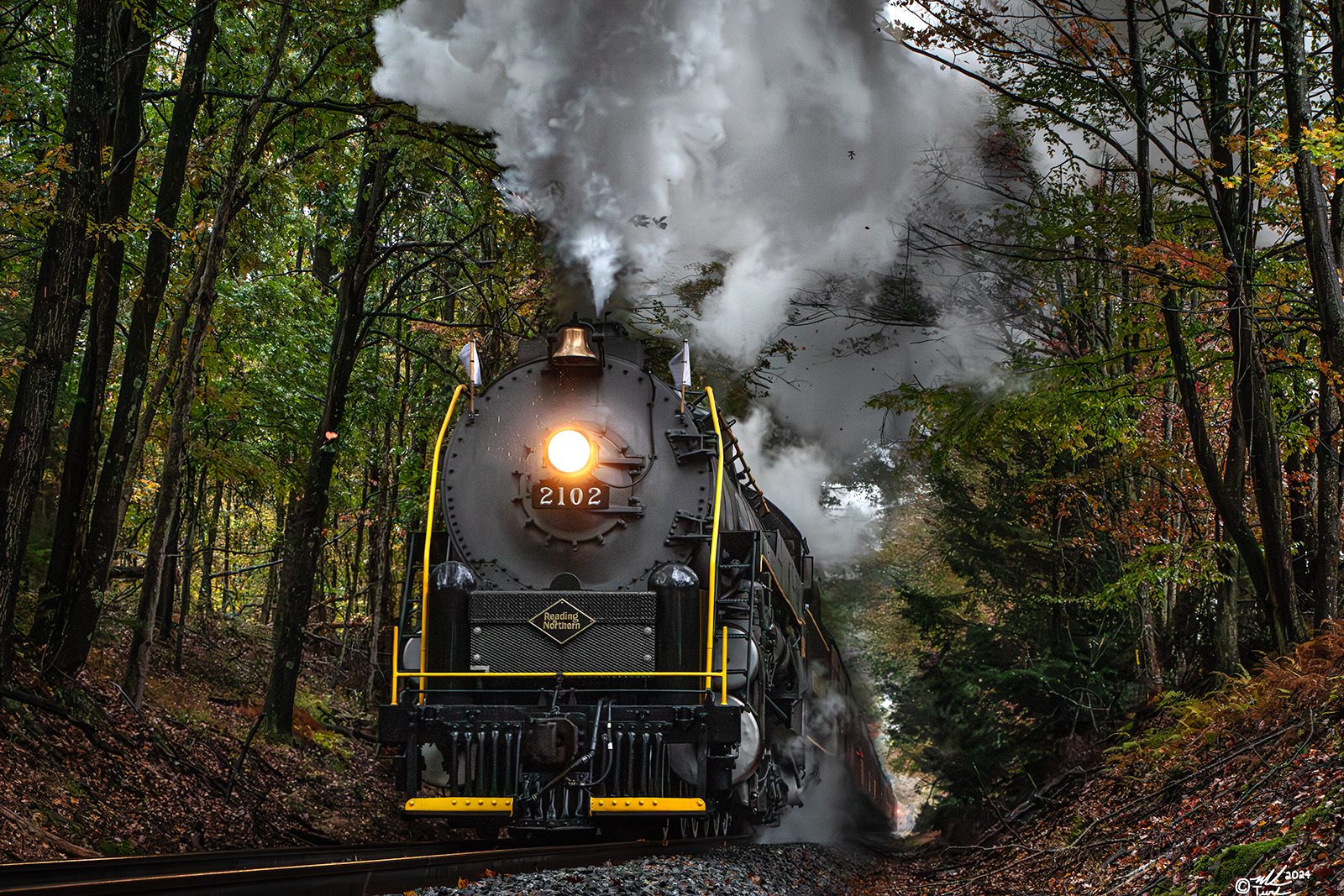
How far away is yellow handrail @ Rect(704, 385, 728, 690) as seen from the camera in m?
6.57

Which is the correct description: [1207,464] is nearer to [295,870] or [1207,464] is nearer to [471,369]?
[471,369]

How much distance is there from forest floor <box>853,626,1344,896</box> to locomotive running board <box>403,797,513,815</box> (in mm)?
2974

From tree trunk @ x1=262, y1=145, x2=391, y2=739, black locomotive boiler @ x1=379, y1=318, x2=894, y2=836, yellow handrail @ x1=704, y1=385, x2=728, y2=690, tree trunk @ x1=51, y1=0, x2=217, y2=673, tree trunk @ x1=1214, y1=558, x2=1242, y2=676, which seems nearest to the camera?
black locomotive boiler @ x1=379, y1=318, x2=894, y2=836

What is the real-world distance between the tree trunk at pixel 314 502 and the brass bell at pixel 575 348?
4.41 m

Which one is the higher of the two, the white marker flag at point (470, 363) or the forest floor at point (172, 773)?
the white marker flag at point (470, 363)

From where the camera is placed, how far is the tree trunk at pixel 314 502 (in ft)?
35.8

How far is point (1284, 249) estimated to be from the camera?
7227 mm

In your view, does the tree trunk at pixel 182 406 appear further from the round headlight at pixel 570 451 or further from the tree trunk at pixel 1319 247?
the tree trunk at pixel 1319 247

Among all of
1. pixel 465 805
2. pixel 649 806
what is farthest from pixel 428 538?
pixel 649 806

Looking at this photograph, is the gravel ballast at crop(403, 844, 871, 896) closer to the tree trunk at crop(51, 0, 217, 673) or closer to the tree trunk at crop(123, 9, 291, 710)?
the tree trunk at crop(123, 9, 291, 710)

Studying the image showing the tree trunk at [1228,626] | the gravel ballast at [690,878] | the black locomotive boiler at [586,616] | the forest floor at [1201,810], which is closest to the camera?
the forest floor at [1201,810]

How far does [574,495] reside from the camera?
7133 mm

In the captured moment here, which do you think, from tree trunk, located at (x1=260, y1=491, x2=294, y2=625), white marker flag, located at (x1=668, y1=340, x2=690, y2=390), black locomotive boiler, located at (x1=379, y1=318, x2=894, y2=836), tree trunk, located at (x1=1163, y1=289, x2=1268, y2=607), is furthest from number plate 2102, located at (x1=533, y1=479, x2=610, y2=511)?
tree trunk, located at (x1=260, y1=491, x2=294, y2=625)

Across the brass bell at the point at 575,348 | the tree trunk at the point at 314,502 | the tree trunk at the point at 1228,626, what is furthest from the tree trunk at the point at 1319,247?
the tree trunk at the point at 314,502
